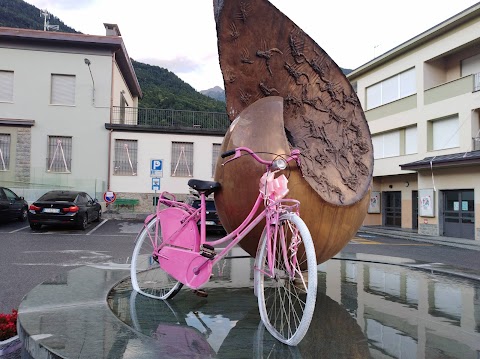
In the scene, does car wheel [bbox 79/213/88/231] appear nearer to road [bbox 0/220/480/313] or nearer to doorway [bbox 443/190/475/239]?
road [bbox 0/220/480/313]

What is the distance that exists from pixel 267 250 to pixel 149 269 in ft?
8.27

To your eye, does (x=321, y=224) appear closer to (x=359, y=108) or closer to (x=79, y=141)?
(x=359, y=108)

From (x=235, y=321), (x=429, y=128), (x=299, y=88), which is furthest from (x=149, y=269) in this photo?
(x=429, y=128)

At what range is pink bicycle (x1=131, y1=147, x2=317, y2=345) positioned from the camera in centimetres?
306

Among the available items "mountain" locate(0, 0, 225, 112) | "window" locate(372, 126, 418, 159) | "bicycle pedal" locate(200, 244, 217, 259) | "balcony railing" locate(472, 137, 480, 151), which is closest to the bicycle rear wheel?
"bicycle pedal" locate(200, 244, 217, 259)

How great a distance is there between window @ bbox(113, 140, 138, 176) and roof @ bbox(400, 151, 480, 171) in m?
14.6

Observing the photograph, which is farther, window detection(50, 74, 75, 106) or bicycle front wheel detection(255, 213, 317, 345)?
window detection(50, 74, 75, 106)

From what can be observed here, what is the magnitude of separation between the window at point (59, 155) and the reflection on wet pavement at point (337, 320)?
20.1 meters

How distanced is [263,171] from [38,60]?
23414mm

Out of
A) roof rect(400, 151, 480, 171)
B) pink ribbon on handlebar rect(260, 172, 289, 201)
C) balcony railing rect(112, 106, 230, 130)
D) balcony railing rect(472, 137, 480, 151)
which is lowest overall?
pink ribbon on handlebar rect(260, 172, 289, 201)

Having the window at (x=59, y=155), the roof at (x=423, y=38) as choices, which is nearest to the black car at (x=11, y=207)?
Answer: the window at (x=59, y=155)

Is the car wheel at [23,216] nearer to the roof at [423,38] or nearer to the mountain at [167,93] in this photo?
the roof at [423,38]

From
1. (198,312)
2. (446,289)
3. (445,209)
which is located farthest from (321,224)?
(445,209)

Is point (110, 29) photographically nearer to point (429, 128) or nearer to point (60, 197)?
point (60, 197)
